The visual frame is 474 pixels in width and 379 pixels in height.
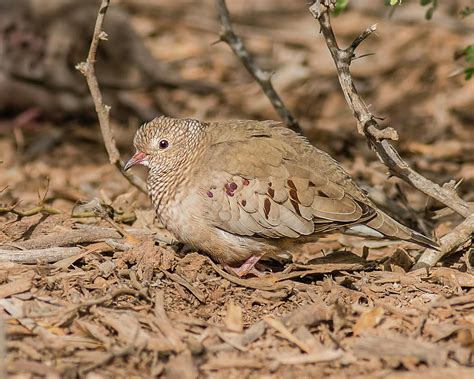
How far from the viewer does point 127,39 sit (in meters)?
9.38

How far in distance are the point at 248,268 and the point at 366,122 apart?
1.15 metres

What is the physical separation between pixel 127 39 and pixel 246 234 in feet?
15.3

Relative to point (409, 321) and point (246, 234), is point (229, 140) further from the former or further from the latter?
point (409, 321)

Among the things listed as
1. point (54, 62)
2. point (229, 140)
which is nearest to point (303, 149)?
point (229, 140)

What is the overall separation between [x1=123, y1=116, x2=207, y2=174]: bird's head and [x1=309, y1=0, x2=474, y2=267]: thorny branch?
1.02m

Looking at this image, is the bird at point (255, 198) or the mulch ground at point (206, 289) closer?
the mulch ground at point (206, 289)

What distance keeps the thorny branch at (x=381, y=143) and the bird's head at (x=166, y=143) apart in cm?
102

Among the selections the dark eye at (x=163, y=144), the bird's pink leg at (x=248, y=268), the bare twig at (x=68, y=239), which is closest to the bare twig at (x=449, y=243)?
the bird's pink leg at (x=248, y=268)

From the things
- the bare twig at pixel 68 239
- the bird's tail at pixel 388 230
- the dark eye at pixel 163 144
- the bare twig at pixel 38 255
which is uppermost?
the dark eye at pixel 163 144

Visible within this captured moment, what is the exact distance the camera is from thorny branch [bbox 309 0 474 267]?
5211 mm

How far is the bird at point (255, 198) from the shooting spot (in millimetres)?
→ 5246

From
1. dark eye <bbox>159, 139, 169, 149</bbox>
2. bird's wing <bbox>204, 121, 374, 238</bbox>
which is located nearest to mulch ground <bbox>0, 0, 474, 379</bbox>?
bird's wing <bbox>204, 121, 374, 238</bbox>

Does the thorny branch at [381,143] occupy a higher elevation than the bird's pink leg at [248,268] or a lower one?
higher

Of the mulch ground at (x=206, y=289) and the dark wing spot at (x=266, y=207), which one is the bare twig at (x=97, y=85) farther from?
the dark wing spot at (x=266, y=207)
